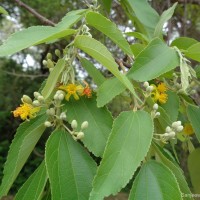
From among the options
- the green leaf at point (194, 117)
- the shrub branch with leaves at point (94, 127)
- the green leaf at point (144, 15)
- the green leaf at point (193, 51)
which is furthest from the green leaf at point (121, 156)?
the green leaf at point (144, 15)

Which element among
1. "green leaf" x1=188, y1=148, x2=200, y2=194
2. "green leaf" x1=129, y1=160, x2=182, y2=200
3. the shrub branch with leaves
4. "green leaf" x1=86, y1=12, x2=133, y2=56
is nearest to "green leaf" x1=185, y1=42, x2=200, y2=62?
the shrub branch with leaves

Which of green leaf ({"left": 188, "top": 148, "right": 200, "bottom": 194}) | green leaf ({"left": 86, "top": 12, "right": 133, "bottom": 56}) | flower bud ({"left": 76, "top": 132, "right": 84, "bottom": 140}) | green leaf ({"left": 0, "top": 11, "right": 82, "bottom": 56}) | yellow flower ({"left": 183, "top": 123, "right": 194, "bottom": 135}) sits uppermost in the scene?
green leaf ({"left": 0, "top": 11, "right": 82, "bottom": 56})

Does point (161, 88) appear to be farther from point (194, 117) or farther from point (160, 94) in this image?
point (194, 117)

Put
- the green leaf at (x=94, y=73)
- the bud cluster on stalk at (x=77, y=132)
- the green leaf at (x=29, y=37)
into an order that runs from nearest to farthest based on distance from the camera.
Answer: the green leaf at (x=29, y=37), the bud cluster on stalk at (x=77, y=132), the green leaf at (x=94, y=73)

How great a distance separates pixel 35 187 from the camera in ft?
2.81

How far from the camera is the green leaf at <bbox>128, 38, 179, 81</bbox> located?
85 centimetres

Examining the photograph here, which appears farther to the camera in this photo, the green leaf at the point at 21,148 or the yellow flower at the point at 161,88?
the yellow flower at the point at 161,88

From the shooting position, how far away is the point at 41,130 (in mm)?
880

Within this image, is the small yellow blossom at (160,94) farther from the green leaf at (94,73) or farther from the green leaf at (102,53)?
the green leaf at (102,53)

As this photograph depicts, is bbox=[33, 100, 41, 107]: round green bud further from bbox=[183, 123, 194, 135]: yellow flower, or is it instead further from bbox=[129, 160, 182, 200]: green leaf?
bbox=[183, 123, 194, 135]: yellow flower

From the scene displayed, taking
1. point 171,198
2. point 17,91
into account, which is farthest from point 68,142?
point 17,91

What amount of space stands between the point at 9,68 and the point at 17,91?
1.92 feet

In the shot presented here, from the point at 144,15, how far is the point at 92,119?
493mm

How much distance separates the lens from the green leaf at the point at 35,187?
2.75 ft
